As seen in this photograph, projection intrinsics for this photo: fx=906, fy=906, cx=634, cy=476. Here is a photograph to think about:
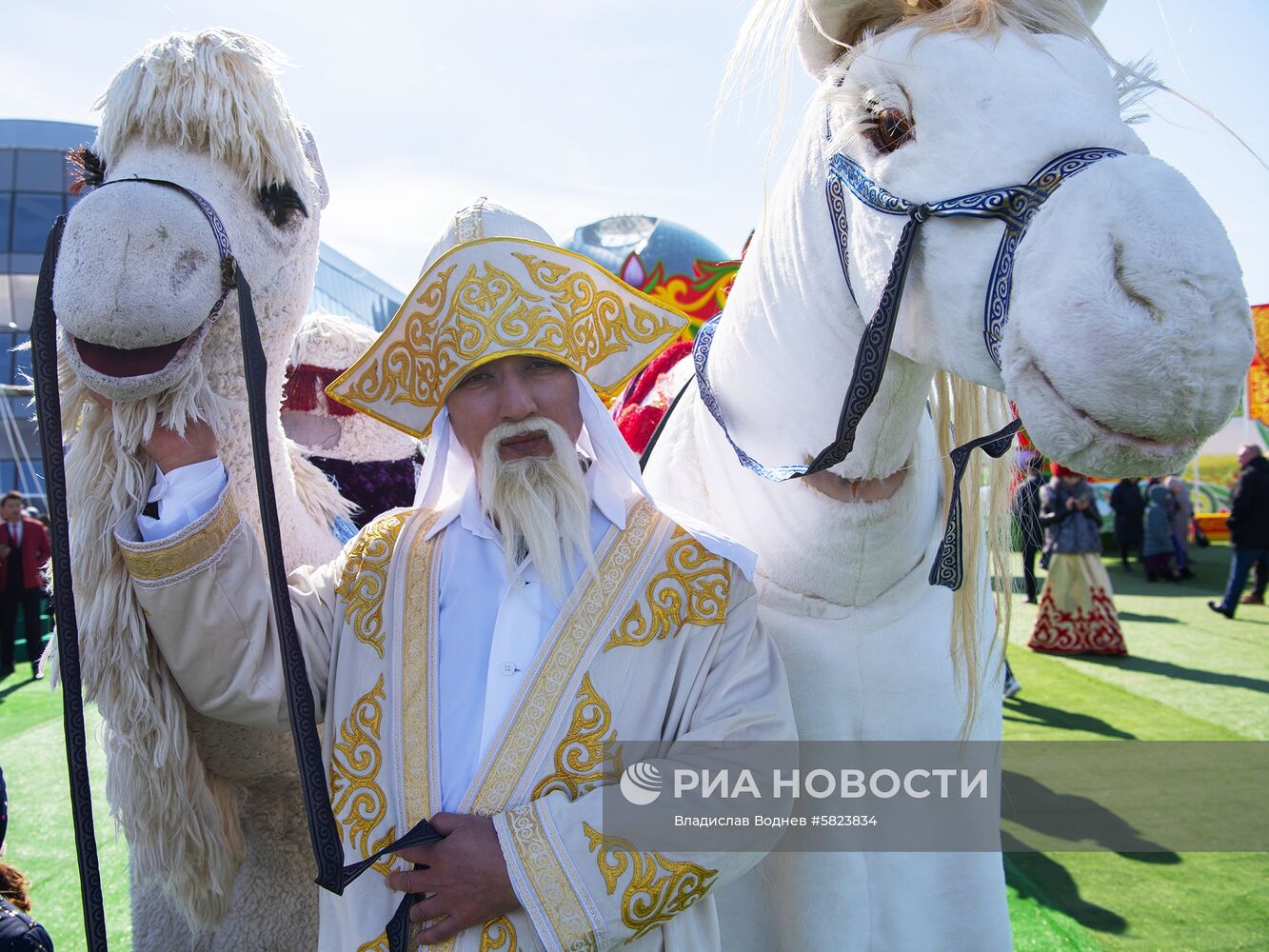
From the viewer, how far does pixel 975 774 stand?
5.43 feet

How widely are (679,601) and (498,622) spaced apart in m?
0.30

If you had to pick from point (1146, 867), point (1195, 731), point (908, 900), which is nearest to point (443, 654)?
point (908, 900)

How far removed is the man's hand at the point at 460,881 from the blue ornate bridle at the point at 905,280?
0.70 meters

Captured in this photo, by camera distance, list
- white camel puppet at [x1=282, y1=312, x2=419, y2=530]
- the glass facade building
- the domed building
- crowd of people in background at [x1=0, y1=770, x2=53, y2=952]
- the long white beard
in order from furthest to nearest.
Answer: the glass facade building < the domed building < white camel puppet at [x1=282, y1=312, x2=419, y2=530] < crowd of people in background at [x1=0, y1=770, x2=53, y2=952] < the long white beard

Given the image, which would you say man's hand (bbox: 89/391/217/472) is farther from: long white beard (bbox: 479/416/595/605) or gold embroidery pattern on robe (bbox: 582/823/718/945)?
gold embroidery pattern on robe (bbox: 582/823/718/945)

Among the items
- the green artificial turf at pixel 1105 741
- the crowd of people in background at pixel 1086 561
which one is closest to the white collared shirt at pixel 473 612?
the green artificial turf at pixel 1105 741

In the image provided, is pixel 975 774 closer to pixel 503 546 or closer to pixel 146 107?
pixel 503 546

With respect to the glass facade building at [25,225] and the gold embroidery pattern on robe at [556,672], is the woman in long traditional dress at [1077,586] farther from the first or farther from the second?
the glass facade building at [25,225]

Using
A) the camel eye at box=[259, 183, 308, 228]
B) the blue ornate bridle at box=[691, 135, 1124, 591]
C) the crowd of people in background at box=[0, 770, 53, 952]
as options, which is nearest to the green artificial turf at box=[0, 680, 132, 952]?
the crowd of people in background at box=[0, 770, 53, 952]

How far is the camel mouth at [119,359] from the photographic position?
3.96 ft

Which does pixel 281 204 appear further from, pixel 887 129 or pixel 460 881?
pixel 460 881

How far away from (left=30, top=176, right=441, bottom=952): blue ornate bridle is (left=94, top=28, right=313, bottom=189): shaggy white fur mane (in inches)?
4.8

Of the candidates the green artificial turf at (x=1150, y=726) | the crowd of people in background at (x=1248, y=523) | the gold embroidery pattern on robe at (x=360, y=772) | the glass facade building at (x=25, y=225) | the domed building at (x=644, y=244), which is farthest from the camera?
the glass facade building at (x=25, y=225)

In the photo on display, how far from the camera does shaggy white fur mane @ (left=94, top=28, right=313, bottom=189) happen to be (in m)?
1.33
